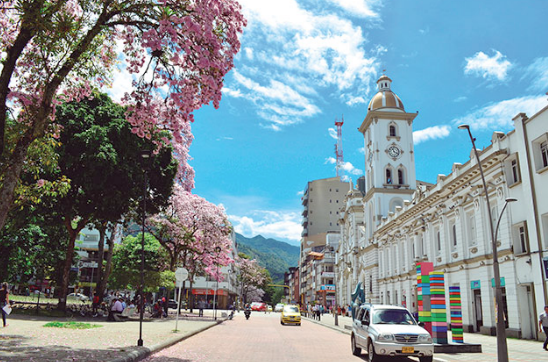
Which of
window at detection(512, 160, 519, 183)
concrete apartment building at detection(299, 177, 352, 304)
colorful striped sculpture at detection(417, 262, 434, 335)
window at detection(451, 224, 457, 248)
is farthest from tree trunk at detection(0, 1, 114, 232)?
concrete apartment building at detection(299, 177, 352, 304)

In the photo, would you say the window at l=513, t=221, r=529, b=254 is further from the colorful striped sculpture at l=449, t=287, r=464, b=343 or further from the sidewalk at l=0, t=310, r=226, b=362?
the sidewalk at l=0, t=310, r=226, b=362

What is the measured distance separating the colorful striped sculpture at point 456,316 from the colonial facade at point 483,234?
3.44 metres

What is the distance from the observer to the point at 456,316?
56.8 feet

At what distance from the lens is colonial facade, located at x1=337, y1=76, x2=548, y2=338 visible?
2156 cm

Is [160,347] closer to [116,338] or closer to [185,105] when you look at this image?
[116,338]

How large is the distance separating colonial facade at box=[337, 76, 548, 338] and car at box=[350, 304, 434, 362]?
19.2 ft

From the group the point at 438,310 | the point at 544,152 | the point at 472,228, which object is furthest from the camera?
the point at 472,228

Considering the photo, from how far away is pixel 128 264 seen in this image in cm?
4588

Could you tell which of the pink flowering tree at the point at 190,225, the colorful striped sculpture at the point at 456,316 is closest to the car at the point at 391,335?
the colorful striped sculpture at the point at 456,316

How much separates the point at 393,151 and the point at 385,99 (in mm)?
7262

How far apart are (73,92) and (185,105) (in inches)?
153

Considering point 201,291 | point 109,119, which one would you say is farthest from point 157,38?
point 201,291

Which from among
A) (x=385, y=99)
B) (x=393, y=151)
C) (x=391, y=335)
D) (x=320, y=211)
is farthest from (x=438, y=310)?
(x=320, y=211)

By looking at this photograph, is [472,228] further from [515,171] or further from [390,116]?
[390,116]
